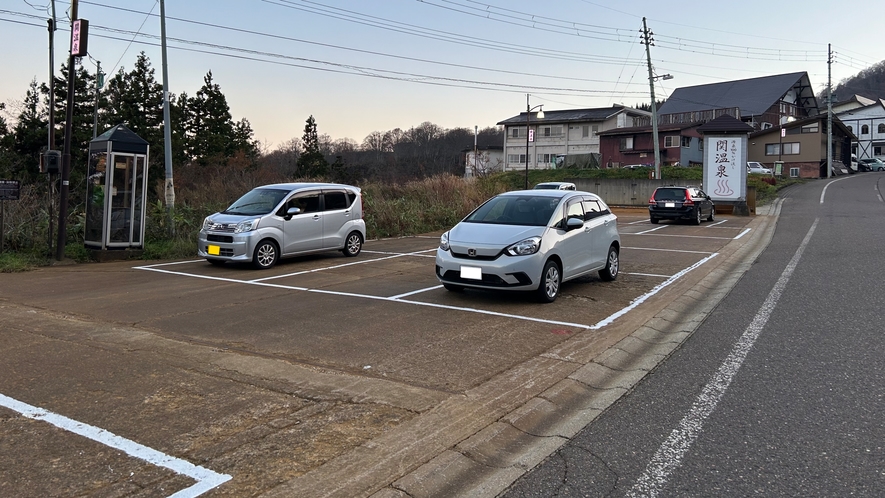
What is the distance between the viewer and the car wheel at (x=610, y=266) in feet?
34.9

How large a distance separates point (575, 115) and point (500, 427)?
244ft

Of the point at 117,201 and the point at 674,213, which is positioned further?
the point at 674,213

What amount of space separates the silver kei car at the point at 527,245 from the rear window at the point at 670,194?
50.6 ft

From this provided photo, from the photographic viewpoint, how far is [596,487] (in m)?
3.58

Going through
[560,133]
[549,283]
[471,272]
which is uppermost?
[560,133]

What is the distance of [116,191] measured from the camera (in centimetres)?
1399

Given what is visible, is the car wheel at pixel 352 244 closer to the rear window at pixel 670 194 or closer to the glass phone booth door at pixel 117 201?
the glass phone booth door at pixel 117 201

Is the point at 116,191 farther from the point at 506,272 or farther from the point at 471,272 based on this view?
the point at 506,272

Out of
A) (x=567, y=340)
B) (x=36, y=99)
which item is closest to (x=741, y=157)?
(x=567, y=340)

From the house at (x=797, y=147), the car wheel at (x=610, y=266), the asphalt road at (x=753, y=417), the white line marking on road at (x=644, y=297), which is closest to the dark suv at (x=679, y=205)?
the white line marking on road at (x=644, y=297)

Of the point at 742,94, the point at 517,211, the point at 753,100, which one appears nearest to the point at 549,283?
the point at 517,211

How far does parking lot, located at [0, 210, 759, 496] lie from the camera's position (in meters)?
3.80

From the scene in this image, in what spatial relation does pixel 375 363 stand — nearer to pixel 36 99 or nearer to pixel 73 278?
pixel 73 278

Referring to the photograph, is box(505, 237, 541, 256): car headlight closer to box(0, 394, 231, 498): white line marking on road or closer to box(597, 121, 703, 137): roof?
box(0, 394, 231, 498): white line marking on road
